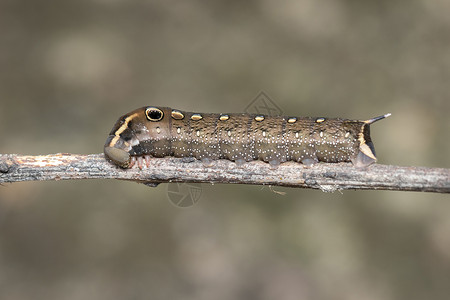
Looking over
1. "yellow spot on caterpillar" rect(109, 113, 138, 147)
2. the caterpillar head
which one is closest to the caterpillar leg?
the caterpillar head

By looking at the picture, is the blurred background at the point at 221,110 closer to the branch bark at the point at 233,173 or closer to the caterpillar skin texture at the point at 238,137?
the caterpillar skin texture at the point at 238,137

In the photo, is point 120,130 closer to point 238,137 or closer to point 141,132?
point 141,132

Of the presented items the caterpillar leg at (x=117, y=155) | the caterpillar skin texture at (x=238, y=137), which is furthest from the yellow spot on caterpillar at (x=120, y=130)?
the caterpillar leg at (x=117, y=155)

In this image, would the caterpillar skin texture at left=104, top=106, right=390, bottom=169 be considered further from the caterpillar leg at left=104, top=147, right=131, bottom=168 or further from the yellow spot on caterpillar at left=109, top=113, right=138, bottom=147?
the caterpillar leg at left=104, top=147, right=131, bottom=168

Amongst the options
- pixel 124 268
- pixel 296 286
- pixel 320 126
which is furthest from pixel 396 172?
pixel 124 268

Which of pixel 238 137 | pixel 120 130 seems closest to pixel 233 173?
pixel 238 137
